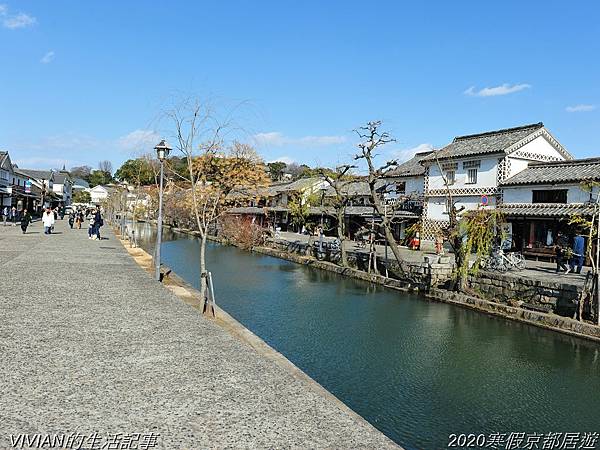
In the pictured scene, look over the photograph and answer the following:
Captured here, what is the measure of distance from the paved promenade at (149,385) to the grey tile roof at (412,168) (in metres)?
26.8

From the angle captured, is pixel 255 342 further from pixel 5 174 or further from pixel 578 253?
pixel 5 174

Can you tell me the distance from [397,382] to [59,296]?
6.81 m

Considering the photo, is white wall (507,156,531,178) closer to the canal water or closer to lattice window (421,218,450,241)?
lattice window (421,218,450,241)

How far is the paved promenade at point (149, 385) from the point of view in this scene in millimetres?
4375

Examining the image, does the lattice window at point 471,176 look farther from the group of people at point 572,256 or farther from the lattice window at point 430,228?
the group of people at point 572,256

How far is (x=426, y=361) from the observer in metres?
10.3

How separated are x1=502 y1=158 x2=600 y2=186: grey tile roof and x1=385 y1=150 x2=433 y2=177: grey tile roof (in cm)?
831

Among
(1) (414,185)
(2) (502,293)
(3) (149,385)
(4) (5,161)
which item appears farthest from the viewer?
(4) (5,161)

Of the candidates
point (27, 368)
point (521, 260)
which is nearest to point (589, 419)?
point (27, 368)

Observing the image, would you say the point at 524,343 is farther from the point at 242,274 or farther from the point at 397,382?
the point at 242,274

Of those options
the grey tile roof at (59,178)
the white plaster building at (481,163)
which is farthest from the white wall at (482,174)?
the grey tile roof at (59,178)

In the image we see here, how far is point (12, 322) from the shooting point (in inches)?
306

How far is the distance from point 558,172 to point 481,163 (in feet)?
14.6

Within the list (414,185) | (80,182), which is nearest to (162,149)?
(414,185)
